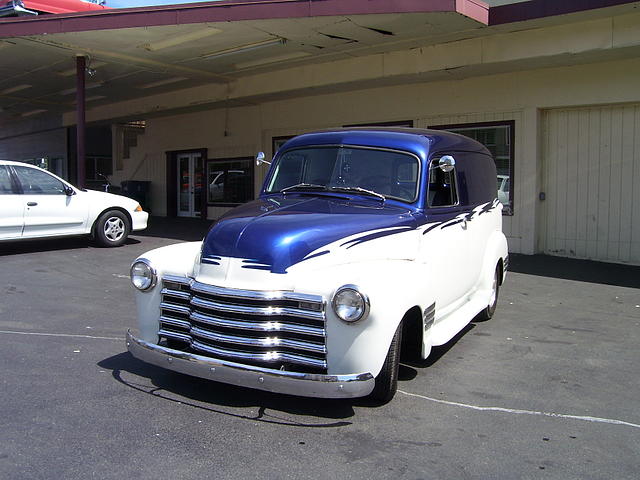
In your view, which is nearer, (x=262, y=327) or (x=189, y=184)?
(x=262, y=327)

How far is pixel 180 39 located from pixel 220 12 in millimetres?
1926

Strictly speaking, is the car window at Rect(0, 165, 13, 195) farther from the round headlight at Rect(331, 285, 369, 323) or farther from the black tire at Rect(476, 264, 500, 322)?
the round headlight at Rect(331, 285, 369, 323)

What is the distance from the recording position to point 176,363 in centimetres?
408

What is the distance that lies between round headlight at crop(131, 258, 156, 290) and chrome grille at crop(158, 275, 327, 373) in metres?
0.47

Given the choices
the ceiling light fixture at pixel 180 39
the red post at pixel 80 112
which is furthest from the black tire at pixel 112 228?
the ceiling light fixture at pixel 180 39

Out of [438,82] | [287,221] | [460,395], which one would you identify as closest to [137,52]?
[438,82]

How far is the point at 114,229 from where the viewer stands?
1175 cm

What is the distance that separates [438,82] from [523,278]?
499 centimetres

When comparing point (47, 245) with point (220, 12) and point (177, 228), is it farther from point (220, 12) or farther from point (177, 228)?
point (220, 12)

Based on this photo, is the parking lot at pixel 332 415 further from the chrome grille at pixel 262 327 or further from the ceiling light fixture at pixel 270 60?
the ceiling light fixture at pixel 270 60

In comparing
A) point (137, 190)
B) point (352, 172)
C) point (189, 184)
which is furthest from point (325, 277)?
point (137, 190)

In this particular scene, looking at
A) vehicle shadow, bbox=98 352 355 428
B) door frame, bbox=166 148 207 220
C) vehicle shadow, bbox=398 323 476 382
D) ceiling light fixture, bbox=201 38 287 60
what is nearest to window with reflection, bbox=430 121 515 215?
ceiling light fixture, bbox=201 38 287 60

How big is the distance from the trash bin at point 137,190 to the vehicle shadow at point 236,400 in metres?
15.5

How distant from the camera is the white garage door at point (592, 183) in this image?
10633mm
